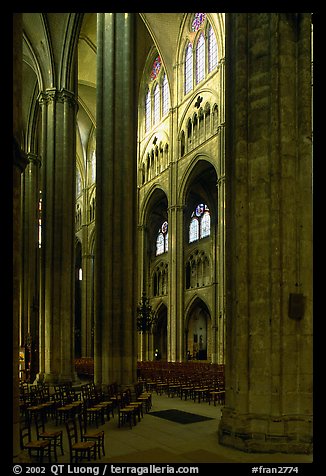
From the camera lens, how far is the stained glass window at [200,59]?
34938mm

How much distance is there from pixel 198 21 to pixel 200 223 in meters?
15.5

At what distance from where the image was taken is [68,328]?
2369 centimetres

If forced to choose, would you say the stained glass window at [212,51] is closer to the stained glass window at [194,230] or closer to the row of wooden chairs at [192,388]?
the stained glass window at [194,230]

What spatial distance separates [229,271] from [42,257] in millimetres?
15320

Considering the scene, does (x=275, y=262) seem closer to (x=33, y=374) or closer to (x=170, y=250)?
(x=33, y=374)

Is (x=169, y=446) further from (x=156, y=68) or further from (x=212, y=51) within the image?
(x=156, y=68)

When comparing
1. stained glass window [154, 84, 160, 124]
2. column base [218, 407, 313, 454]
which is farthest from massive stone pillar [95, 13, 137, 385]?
stained glass window [154, 84, 160, 124]

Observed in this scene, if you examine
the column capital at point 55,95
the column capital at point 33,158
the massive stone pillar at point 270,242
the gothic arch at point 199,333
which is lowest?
the gothic arch at point 199,333

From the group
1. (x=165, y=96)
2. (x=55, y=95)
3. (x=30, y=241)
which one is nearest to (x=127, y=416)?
(x=55, y=95)

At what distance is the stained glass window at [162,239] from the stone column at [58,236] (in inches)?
867

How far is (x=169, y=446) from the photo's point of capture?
32.5ft

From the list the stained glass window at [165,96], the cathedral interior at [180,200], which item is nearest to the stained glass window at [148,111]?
the cathedral interior at [180,200]
